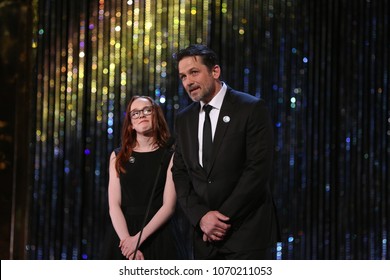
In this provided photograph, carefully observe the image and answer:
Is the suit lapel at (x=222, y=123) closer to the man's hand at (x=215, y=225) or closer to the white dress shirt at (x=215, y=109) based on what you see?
the white dress shirt at (x=215, y=109)

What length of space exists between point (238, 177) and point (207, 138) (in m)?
0.23

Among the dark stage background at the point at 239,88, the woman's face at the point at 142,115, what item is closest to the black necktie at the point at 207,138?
the woman's face at the point at 142,115

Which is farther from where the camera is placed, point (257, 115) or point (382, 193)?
point (382, 193)

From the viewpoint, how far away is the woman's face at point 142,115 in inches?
144

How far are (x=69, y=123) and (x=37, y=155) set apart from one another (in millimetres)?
243

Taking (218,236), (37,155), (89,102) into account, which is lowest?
(218,236)

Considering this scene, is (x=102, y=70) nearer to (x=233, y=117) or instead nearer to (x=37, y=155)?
(x=37, y=155)

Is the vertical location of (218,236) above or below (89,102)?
below

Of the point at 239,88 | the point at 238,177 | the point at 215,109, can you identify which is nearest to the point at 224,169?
the point at 238,177

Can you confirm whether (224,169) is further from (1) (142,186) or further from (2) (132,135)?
(2) (132,135)

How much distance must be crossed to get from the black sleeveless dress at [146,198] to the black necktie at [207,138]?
310mm
